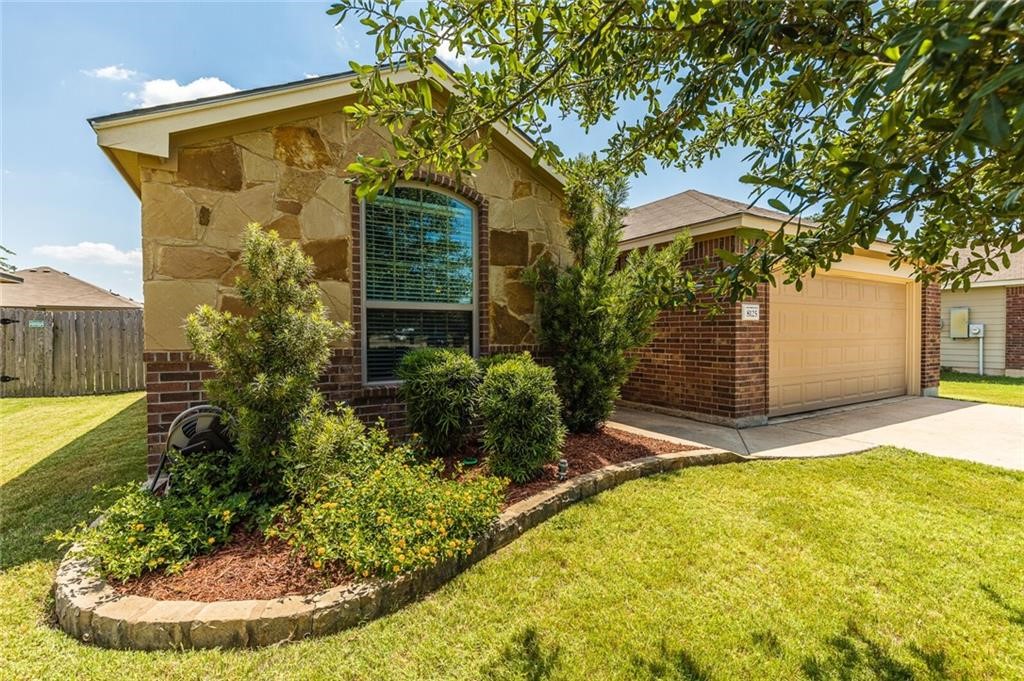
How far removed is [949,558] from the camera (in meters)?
3.00

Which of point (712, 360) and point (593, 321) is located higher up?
point (593, 321)

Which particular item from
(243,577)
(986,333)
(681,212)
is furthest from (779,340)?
(986,333)

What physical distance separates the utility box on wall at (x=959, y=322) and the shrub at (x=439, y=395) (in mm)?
17659

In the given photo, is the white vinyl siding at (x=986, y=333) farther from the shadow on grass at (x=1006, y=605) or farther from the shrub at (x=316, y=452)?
the shrub at (x=316, y=452)

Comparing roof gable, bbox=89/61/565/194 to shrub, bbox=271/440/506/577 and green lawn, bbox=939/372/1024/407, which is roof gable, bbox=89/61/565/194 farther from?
green lawn, bbox=939/372/1024/407

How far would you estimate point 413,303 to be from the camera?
5113mm

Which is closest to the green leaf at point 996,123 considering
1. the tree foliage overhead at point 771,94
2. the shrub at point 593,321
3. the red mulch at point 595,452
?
the tree foliage overhead at point 771,94

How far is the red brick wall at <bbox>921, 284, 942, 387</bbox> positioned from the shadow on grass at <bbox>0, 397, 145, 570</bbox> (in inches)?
542

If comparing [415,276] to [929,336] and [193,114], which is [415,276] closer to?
[193,114]

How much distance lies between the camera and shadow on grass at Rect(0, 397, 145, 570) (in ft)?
10.6

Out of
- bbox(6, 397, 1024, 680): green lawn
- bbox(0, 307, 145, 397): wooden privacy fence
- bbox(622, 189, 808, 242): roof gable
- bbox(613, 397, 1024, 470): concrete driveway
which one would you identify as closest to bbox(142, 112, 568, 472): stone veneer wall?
bbox(6, 397, 1024, 680): green lawn

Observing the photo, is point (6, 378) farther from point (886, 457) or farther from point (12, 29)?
point (886, 457)

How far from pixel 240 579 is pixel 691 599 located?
2.70 m

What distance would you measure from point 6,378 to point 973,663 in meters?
16.1
